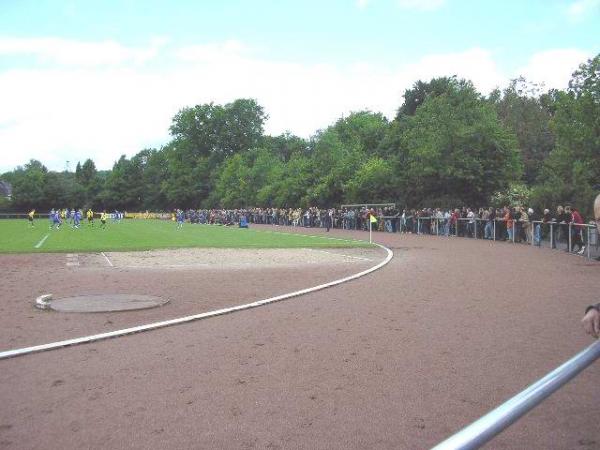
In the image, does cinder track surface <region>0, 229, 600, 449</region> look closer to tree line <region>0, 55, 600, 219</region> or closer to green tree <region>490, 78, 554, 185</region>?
tree line <region>0, 55, 600, 219</region>

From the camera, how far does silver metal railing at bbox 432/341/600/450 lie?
2.05m

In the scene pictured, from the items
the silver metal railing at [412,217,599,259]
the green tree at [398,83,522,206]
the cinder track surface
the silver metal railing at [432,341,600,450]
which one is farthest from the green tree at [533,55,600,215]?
the silver metal railing at [432,341,600,450]

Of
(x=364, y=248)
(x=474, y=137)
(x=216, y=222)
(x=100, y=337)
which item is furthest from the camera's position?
(x=216, y=222)

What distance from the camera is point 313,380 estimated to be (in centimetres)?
574

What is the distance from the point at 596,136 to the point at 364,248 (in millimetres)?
11765

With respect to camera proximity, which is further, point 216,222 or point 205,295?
point 216,222

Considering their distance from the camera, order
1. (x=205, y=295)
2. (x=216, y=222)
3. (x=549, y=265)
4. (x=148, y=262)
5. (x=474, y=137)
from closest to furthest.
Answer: (x=205, y=295) → (x=549, y=265) → (x=148, y=262) → (x=474, y=137) → (x=216, y=222)

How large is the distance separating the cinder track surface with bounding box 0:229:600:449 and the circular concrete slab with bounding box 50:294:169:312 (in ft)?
4.69

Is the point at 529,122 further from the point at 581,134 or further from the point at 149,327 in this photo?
the point at 149,327

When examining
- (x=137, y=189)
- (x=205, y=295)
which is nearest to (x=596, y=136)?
(x=205, y=295)

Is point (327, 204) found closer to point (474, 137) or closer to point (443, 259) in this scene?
point (474, 137)

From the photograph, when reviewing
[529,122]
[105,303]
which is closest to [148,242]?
[105,303]

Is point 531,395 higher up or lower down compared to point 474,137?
lower down

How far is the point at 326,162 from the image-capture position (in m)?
65.8
